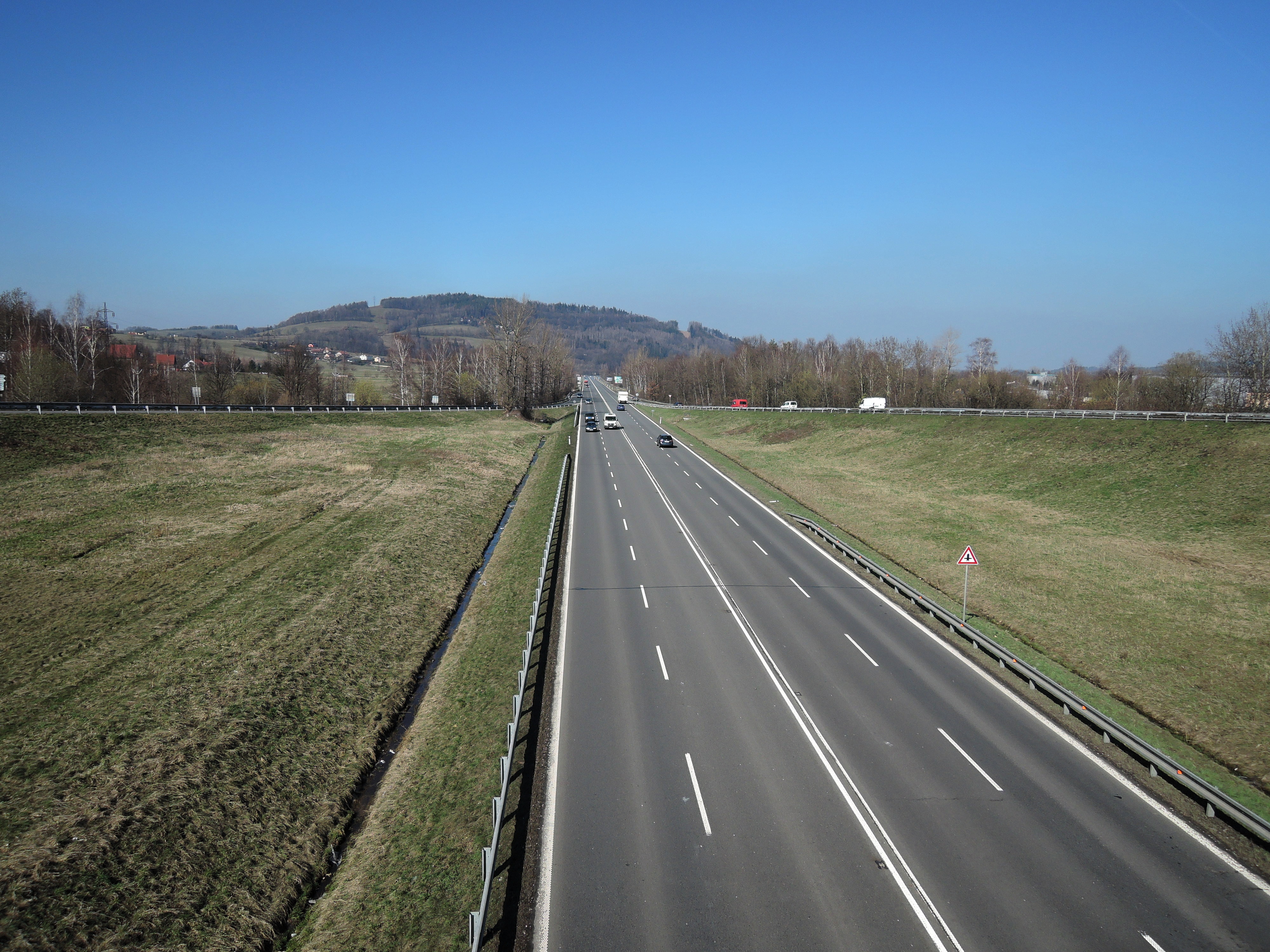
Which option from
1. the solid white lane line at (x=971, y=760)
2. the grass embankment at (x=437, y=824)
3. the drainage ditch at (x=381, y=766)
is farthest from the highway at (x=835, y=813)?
the drainage ditch at (x=381, y=766)

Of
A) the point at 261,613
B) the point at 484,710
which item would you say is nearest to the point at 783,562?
the point at 484,710

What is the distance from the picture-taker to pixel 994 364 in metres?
103

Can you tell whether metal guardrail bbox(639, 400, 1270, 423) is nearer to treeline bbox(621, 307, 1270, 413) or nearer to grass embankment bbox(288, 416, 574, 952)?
treeline bbox(621, 307, 1270, 413)

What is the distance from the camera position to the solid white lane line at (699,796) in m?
11.9

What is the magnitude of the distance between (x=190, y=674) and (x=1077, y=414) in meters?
62.4

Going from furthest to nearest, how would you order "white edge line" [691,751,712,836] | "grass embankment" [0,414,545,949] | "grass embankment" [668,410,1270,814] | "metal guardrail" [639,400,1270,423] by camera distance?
"metal guardrail" [639,400,1270,423]
"grass embankment" [668,410,1270,814]
"white edge line" [691,751,712,836]
"grass embankment" [0,414,545,949]

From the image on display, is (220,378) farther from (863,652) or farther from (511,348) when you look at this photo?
(863,652)

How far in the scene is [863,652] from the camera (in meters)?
19.1

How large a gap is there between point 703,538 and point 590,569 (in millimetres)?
7361

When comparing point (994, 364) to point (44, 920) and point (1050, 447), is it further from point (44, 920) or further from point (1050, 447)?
point (44, 920)

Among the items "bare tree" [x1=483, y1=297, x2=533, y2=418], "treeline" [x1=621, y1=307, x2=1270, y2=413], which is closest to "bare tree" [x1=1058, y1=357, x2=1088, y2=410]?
"treeline" [x1=621, y1=307, x2=1270, y2=413]

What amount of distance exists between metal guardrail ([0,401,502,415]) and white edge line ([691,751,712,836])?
55581 millimetres

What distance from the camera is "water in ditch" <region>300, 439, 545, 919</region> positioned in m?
12.0

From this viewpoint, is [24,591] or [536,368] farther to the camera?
[536,368]
